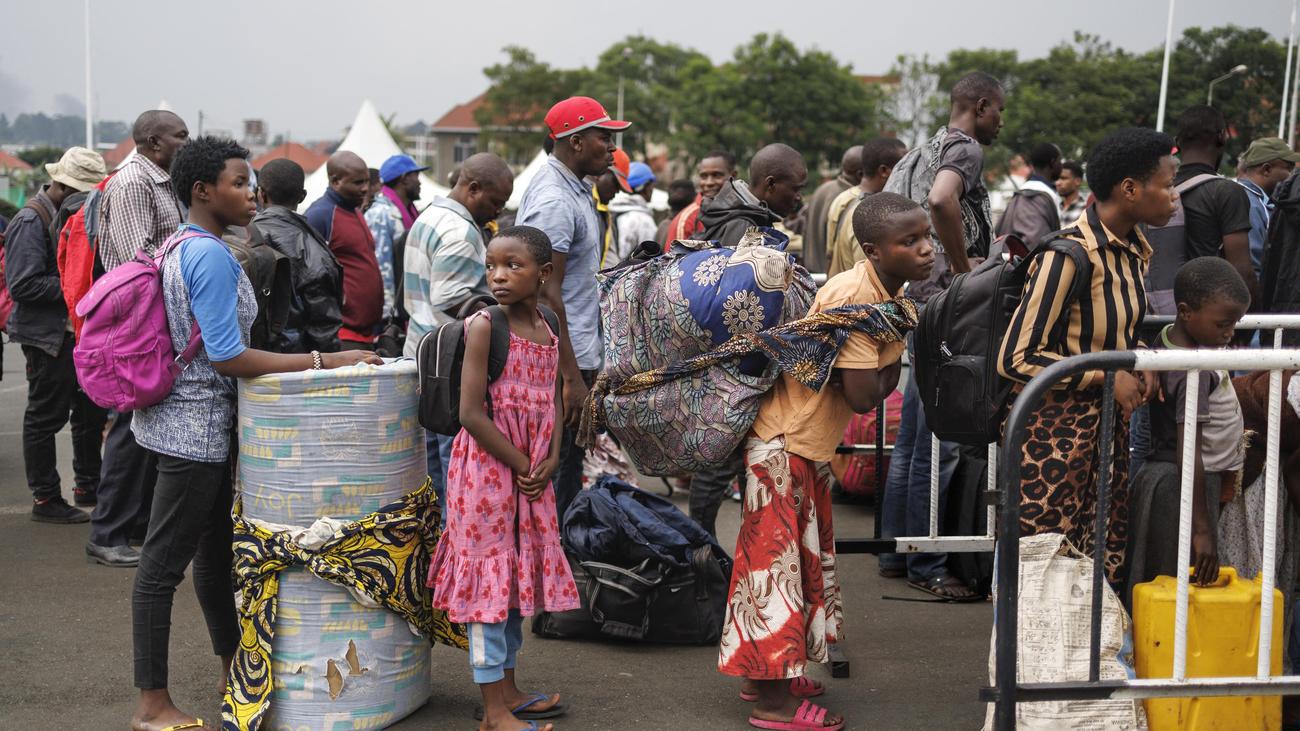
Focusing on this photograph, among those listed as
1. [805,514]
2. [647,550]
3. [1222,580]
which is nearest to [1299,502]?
[1222,580]

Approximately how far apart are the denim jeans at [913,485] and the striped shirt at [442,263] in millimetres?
2211

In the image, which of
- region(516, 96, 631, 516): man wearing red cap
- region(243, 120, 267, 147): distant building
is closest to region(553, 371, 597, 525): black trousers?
region(516, 96, 631, 516): man wearing red cap

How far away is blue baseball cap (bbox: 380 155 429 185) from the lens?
9.02m

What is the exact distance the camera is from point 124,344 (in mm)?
3830

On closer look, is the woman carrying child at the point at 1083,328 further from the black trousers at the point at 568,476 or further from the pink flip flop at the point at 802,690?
the black trousers at the point at 568,476

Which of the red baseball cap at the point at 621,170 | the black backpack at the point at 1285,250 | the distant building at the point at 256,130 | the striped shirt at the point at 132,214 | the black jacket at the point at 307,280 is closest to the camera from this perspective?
the striped shirt at the point at 132,214

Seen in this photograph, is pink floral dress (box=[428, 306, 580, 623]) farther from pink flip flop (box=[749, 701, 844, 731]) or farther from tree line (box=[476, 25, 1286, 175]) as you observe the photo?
tree line (box=[476, 25, 1286, 175])

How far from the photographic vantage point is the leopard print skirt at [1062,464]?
3766 millimetres

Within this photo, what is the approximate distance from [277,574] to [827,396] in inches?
76.9

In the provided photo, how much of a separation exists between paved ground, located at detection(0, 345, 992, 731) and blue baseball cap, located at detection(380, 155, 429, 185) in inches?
156

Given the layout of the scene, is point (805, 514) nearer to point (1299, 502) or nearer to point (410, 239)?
point (1299, 502)

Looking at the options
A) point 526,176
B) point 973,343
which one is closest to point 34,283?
point 973,343

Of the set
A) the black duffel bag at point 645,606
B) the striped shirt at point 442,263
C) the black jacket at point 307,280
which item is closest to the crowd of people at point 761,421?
the striped shirt at point 442,263

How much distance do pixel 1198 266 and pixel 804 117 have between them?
52.0 metres
